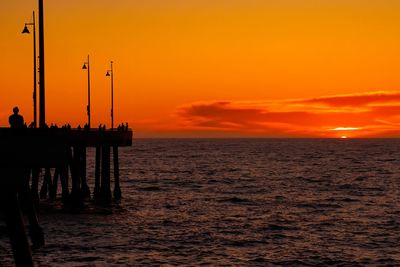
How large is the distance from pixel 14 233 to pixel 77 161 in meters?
24.6

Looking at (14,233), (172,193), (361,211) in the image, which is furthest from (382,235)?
(172,193)

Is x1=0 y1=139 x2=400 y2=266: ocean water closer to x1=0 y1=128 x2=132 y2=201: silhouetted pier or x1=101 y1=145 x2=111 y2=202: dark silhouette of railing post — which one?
x1=101 y1=145 x2=111 y2=202: dark silhouette of railing post

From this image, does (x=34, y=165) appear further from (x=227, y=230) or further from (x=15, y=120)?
(x=227, y=230)

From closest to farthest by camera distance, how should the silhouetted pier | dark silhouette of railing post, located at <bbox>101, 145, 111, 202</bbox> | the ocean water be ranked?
the silhouetted pier < the ocean water < dark silhouette of railing post, located at <bbox>101, 145, 111, 202</bbox>

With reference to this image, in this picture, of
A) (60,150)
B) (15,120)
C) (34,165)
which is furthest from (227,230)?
(34,165)

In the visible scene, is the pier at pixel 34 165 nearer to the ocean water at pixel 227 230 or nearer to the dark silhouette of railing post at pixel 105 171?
the dark silhouette of railing post at pixel 105 171

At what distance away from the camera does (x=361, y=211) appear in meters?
42.1

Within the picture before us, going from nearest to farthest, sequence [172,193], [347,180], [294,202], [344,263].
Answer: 1. [344,263]
2. [294,202]
3. [172,193]
4. [347,180]

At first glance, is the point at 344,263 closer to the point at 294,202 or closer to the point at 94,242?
the point at 94,242

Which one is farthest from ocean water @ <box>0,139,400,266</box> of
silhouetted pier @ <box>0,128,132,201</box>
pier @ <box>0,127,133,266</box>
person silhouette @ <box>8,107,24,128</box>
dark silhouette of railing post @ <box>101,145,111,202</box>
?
person silhouette @ <box>8,107,24,128</box>

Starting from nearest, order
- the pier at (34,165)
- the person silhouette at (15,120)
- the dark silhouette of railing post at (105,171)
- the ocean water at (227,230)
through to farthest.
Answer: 1. the pier at (34,165)
2. the ocean water at (227,230)
3. the person silhouette at (15,120)
4. the dark silhouette of railing post at (105,171)

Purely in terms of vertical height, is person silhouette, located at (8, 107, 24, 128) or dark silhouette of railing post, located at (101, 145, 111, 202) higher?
person silhouette, located at (8, 107, 24, 128)

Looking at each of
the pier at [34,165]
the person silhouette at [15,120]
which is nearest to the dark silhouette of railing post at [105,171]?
the pier at [34,165]

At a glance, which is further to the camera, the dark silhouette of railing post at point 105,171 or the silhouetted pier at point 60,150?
the dark silhouette of railing post at point 105,171
